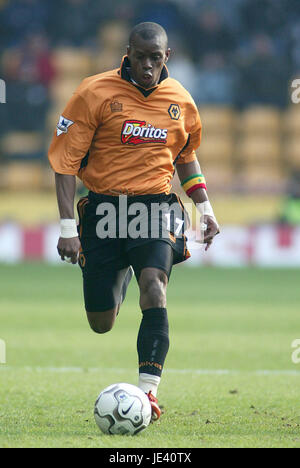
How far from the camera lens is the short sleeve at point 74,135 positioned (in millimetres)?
5234

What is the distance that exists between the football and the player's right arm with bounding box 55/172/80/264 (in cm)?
83

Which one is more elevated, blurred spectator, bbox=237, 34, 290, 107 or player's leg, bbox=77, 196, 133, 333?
blurred spectator, bbox=237, 34, 290, 107

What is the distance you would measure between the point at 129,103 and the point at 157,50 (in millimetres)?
381

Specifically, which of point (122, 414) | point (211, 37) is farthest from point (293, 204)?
point (122, 414)

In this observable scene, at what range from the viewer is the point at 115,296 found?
5.58m

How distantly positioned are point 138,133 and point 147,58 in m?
0.44

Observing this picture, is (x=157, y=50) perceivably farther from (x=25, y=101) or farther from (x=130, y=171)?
(x=25, y=101)

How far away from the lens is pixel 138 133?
210 inches

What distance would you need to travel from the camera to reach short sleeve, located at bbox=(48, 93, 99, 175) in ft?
17.2

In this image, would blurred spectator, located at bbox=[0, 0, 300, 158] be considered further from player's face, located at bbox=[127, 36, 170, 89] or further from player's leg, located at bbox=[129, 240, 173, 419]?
player's leg, located at bbox=[129, 240, 173, 419]

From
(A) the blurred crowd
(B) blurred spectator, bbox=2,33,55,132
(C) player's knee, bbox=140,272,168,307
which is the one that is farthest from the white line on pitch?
(A) the blurred crowd

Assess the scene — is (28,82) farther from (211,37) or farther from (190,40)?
(211,37)
